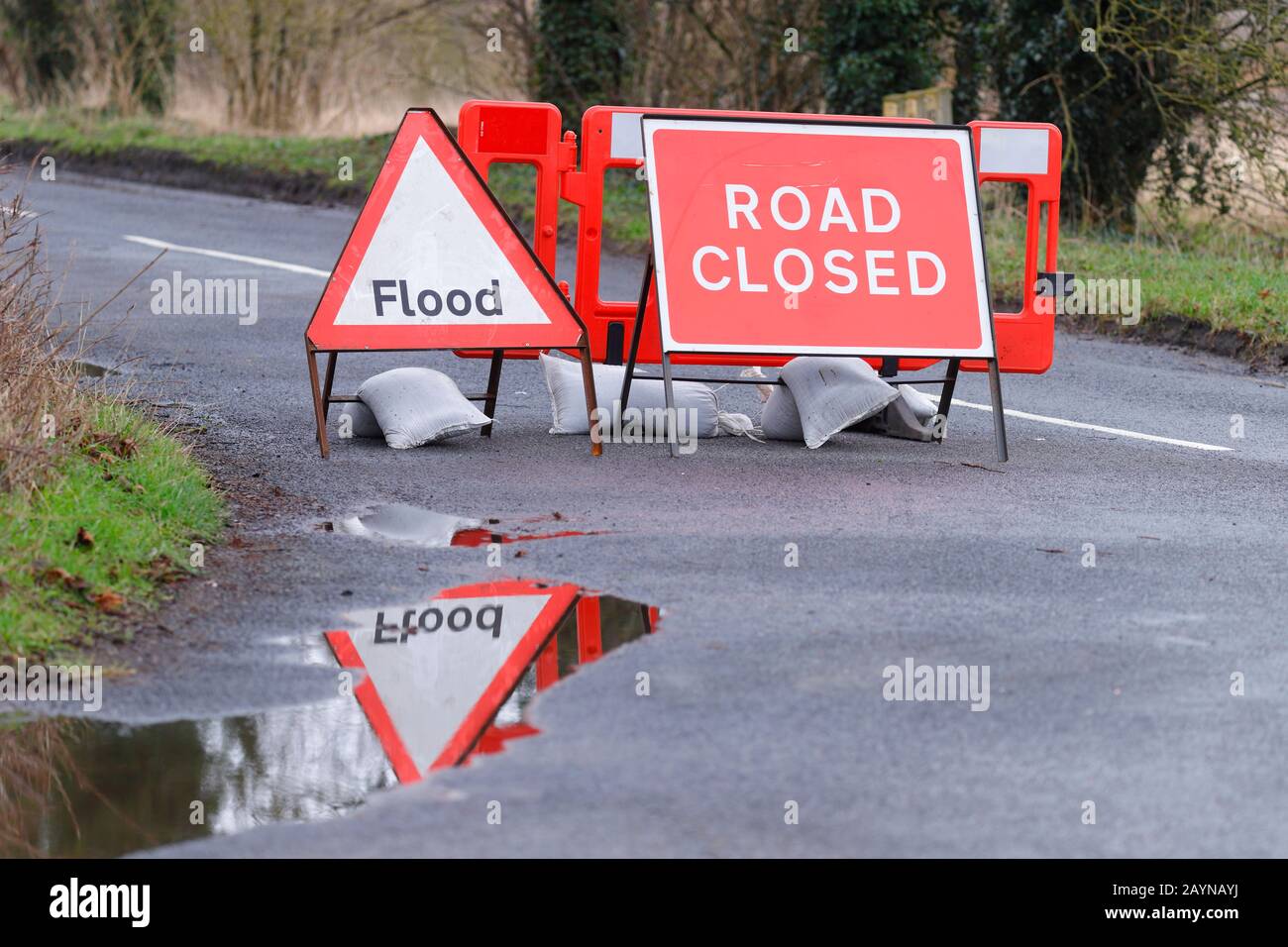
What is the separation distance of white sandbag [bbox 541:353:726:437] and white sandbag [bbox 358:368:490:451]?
1.55 feet

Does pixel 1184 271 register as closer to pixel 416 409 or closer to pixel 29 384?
pixel 416 409

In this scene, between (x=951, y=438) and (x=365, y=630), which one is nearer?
(x=365, y=630)

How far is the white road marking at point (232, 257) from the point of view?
1586cm

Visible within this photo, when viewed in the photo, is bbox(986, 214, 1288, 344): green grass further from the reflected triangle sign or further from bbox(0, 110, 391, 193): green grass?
bbox(0, 110, 391, 193): green grass

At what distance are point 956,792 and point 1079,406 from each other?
6.48 m

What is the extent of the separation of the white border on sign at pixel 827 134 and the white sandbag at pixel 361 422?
1518 millimetres

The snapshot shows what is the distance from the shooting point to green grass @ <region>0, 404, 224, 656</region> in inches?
224

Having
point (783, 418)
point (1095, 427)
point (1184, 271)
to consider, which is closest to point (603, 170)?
point (783, 418)

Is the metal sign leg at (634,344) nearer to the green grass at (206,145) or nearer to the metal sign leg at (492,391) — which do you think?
the metal sign leg at (492,391)
